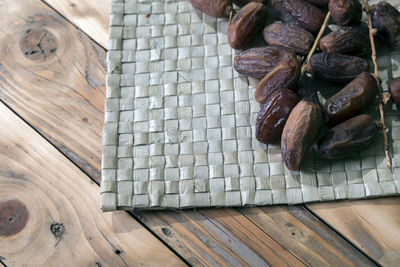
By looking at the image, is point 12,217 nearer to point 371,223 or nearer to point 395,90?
point 371,223

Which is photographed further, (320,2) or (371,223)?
(320,2)

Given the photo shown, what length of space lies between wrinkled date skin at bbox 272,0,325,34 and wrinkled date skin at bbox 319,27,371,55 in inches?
1.8

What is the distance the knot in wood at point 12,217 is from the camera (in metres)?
0.95

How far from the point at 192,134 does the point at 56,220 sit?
0.36 metres

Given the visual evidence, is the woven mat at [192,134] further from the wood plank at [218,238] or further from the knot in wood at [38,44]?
the knot in wood at [38,44]

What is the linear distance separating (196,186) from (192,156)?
0.07 m

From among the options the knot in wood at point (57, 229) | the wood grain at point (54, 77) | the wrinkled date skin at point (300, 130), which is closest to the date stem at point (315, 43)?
the wrinkled date skin at point (300, 130)

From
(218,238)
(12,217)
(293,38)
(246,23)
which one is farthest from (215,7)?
(12,217)

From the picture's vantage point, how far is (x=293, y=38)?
100 cm

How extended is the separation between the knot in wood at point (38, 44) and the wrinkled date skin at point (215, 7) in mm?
391

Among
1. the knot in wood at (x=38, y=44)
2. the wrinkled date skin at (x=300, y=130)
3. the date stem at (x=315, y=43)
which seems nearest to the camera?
the wrinkled date skin at (x=300, y=130)

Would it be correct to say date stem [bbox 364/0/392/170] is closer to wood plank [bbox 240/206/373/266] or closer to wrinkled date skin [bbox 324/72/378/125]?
wrinkled date skin [bbox 324/72/378/125]

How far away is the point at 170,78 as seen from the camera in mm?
1040

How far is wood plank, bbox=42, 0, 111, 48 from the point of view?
1.14 metres
